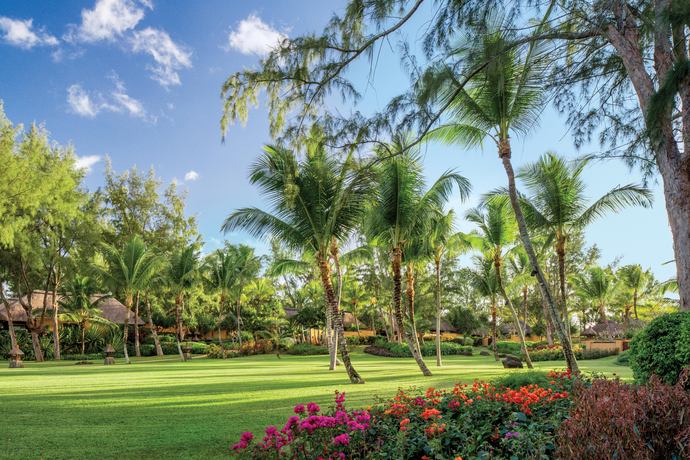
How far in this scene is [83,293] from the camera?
2944cm

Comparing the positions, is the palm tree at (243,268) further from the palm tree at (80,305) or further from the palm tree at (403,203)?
the palm tree at (403,203)

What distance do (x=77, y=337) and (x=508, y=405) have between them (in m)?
34.4

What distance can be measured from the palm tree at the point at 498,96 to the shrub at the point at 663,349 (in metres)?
2.91

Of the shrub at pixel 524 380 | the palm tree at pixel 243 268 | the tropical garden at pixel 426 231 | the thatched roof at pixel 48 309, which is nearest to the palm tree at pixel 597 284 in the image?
the tropical garden at pixel 426 231

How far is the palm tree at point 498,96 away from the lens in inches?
250

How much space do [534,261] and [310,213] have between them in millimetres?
6117

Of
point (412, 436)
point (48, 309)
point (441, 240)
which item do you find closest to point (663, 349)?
point (412, 436)

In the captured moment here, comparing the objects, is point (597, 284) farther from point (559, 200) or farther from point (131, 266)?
point (131, 266)

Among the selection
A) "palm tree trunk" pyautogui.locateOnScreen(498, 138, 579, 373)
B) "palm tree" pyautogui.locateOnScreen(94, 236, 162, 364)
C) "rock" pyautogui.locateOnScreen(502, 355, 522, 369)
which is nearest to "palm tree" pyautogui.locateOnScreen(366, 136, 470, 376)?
"palm tree trunk" pyautogui.locateOnScreen(498, 138, 579, 373)

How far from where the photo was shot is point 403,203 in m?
13.7

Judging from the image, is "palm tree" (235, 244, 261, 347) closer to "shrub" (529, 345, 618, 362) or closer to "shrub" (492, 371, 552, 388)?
"shrub" (529, 345, 618, 362)

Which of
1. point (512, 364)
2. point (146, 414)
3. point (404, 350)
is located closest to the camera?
point (146, 414)

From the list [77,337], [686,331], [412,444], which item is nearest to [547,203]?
[686,331]

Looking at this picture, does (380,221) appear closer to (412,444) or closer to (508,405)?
(508,405)
